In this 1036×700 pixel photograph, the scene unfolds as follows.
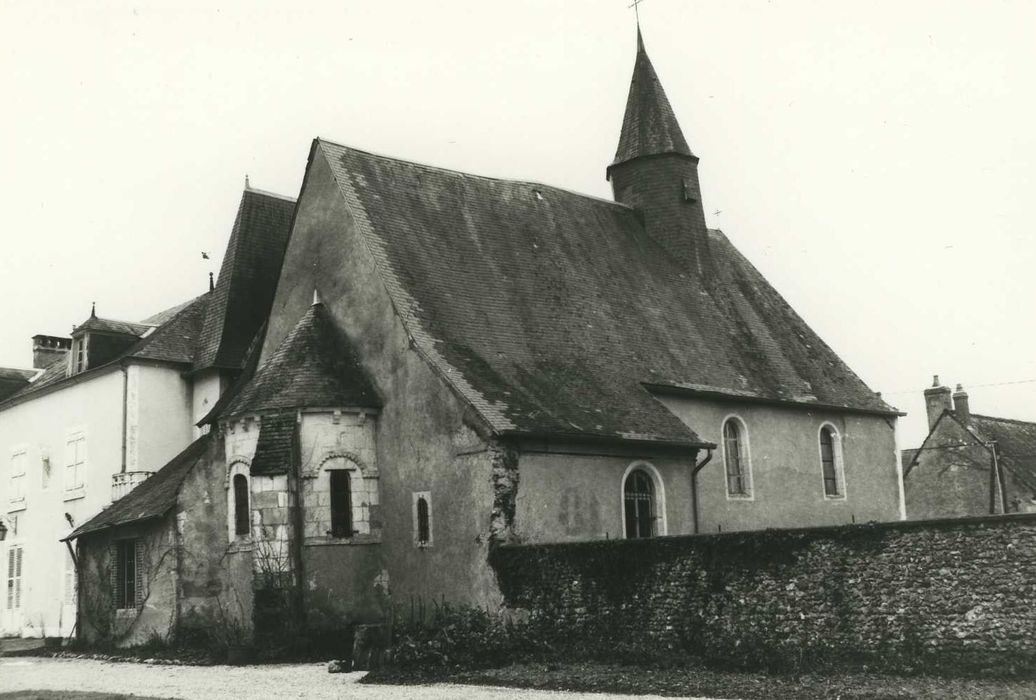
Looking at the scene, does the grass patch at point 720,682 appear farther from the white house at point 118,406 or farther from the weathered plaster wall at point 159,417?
the white house at point 118,406

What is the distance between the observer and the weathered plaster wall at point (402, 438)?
1927 cm

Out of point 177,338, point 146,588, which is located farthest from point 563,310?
point 146,588

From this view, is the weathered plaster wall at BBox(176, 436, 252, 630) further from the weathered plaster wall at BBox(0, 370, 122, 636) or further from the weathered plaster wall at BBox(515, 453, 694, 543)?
the weathered plaster wall at BBox(515, 453, 694, 543)

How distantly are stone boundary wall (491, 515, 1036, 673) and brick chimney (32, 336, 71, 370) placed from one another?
27070 millimetres

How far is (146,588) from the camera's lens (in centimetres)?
2230

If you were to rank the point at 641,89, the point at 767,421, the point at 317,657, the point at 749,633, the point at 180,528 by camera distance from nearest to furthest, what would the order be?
the point at 749,633 → the point at 317,657 → the point at 180,528 → the point at 767,421 → the point at 641,89

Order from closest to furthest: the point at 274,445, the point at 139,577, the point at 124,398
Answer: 1. the point at 274,445
2. the point at 139,577
3. the point at 124,398

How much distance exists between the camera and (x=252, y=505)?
20094mm

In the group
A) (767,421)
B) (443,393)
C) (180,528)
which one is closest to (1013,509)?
(767,421)

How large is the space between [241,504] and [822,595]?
12.0m

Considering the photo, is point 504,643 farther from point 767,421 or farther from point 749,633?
point 767,421

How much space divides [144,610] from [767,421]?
14638 mm

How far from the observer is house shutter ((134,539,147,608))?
22380mm

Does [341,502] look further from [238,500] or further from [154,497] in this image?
[154,497]
